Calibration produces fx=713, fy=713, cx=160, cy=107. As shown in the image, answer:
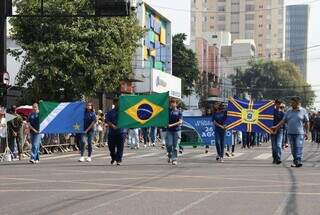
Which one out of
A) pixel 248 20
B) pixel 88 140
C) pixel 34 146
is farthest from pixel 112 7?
pixel 248 20

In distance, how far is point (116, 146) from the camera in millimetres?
19469

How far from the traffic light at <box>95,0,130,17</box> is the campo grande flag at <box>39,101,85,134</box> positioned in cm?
316

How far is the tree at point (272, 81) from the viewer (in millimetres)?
117250

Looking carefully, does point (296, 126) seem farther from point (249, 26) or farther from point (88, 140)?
point (249, 26)

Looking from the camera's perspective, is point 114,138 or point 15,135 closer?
point 114,138

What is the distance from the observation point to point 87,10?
31406mm

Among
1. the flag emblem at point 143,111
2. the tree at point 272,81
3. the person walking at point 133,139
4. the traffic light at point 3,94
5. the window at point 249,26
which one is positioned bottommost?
the person walking at point 133,139

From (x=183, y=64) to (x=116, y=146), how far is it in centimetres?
5937

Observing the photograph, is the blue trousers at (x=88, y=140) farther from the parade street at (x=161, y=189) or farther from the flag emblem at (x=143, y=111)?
the flag emblem at (x=143, y=111)

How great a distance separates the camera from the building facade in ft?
188

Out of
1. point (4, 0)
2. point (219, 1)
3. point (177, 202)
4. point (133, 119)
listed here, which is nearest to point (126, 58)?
point (4, 0)

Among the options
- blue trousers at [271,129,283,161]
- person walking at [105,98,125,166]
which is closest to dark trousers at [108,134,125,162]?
person walking at [105,98,125,166]

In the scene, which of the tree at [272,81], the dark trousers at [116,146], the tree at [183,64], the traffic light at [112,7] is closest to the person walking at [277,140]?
the dark trousers at [116,146]

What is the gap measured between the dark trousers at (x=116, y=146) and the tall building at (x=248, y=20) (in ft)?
511
